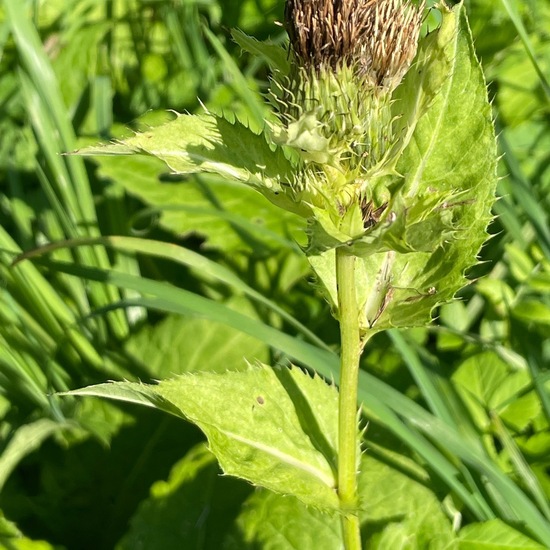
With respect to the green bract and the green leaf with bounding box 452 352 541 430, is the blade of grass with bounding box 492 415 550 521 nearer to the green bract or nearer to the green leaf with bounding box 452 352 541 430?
the green leaf with bounding box 452 352 541 430

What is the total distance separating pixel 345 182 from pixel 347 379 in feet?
1.13

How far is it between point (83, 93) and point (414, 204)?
209cm

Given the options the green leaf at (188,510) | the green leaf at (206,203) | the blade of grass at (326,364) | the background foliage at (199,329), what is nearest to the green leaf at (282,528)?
the background foliage at (199,329)

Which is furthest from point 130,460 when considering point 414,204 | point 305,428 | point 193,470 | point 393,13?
point 393,13

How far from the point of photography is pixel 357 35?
0.89m

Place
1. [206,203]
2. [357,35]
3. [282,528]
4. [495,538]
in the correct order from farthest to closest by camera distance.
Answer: [206,203] < [282,528] < [495,538] < [357,35]

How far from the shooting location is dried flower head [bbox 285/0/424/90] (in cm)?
88

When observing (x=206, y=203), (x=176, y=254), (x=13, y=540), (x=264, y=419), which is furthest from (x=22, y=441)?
(x=206, y=203)

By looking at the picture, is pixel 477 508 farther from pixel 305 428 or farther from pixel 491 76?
pixel 491 76

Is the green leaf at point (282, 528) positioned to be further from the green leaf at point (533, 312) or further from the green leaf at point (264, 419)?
the green leaf at point (533, 312)

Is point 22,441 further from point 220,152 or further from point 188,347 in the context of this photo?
point 220,152


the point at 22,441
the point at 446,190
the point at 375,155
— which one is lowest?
the point at 22,441

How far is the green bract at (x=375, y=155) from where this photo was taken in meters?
0.92

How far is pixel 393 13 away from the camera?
0.91 meters
